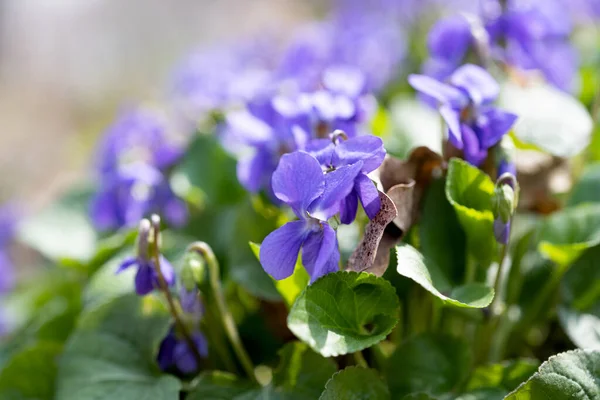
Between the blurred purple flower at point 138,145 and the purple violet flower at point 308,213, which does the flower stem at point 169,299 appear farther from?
the blurred purple flower at point 138,145

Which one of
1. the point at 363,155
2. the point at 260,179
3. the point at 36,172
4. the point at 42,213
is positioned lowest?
the point at 36,172

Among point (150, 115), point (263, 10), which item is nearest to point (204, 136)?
point (150, 115)

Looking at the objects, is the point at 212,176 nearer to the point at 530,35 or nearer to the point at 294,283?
the point at 294,283

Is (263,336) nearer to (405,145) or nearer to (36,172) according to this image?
(405,145)

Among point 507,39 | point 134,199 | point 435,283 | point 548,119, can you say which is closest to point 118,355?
point 134,199

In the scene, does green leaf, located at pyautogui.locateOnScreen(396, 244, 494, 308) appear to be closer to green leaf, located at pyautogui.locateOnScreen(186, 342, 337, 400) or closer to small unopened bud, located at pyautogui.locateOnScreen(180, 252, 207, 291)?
green leaf, located at pyautogui.locateOnScreen(186, 342, 337, 400)
